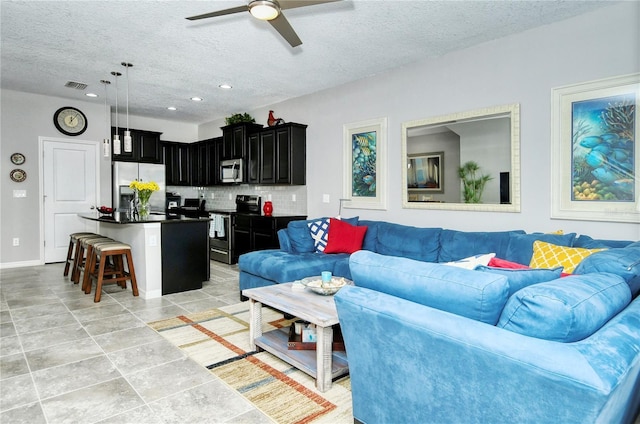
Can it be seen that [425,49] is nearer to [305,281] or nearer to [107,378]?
[305,281]

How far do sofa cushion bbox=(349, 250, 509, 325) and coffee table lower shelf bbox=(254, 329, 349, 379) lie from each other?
87cm

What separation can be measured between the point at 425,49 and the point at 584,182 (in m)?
1.99

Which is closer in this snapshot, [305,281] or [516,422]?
[516,422]

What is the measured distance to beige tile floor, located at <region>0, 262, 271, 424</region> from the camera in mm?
2023

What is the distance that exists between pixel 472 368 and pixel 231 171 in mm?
5896

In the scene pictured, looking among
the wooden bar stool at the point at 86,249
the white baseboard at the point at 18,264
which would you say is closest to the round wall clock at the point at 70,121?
the white baseboard at the point at 18,264

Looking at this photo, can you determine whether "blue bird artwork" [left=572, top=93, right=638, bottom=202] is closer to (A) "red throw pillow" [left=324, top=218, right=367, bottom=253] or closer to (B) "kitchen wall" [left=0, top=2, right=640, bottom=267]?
(B) "kitchen wall" [left=0, top=2, right=640, bottom=267]

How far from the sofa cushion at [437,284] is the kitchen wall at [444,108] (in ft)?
7.87

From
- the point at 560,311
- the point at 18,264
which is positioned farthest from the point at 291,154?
the point at 560,311

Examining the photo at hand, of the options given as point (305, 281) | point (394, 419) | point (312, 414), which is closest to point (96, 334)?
point (305, 281)

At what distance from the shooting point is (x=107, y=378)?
7.86 feet

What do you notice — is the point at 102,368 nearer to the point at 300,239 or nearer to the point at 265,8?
the point at 300,239

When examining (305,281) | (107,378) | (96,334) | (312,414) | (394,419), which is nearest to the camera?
(394,419)

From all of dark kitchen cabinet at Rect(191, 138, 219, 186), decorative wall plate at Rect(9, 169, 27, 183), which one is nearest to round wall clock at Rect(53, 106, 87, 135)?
decorative wall plate at Rect(9, 169, 27, 183)
